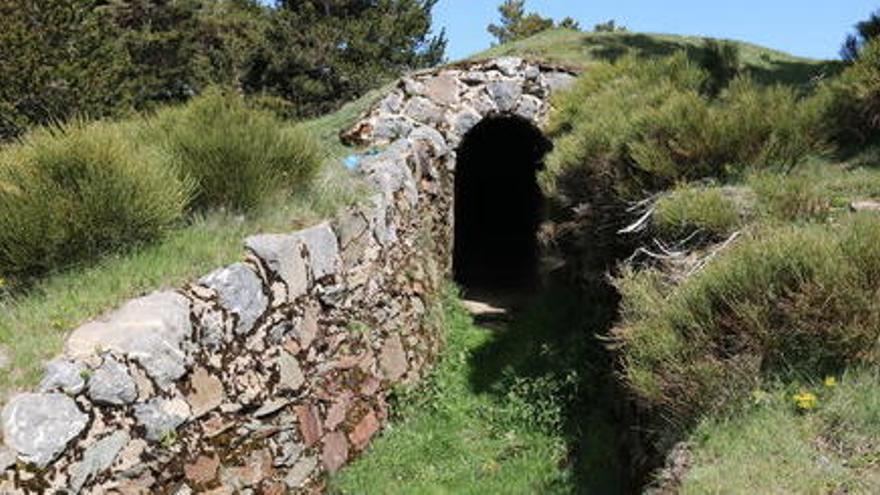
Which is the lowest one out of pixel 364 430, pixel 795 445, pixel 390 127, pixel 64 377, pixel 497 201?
pixel 364 430

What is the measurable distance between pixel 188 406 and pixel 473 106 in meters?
7.50

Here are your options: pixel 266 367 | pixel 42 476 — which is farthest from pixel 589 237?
pixel 42 476

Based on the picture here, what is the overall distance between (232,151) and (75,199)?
1439mm

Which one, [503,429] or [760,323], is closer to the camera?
[760,323]

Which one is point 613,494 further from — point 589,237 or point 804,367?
point 589,237

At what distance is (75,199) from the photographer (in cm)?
588

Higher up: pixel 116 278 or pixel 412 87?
pixel 412 87

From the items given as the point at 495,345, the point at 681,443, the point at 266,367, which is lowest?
the point at 495,345

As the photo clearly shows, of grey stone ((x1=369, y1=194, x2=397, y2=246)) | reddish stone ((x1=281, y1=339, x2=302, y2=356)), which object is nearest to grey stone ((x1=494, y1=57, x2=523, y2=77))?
grey stone ((x1=369, y1=194, x2=397, y2=246))

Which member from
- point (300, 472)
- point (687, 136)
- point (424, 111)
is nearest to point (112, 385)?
point (300, 472)

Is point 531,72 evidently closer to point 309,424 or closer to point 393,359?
point 393,359

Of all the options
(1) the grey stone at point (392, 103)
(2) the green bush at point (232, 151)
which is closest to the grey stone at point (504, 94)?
(1) the grey stone at point (392, 103)

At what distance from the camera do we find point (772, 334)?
409cm

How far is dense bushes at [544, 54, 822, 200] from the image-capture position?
22.2ft
